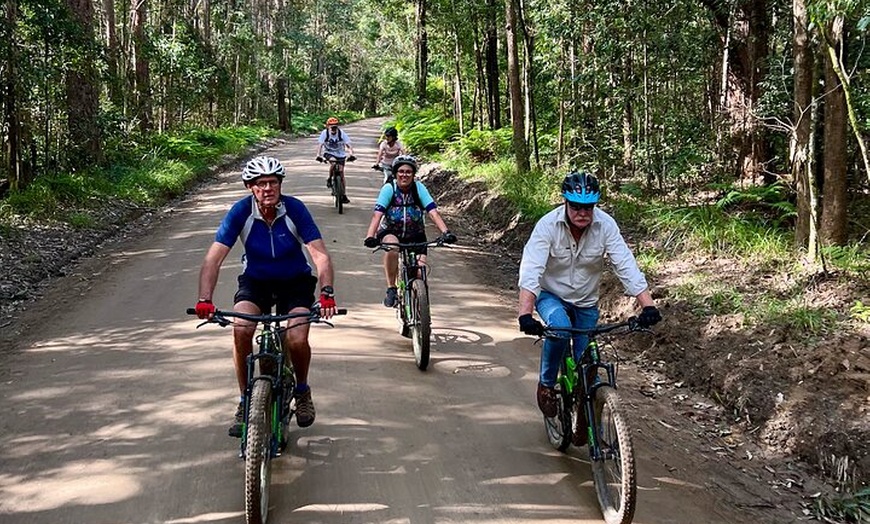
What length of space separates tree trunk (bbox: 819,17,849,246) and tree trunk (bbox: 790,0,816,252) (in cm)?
17

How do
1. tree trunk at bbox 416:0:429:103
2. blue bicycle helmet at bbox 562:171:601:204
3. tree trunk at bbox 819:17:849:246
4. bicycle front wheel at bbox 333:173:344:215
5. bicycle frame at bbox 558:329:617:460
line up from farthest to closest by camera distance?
tree trunk at bbox 416:0:429:103
bicycle front wheel at bbox 333:173:344:215
tree trunk at bbox 819:17:849:246
blue bicycle helmet at bbox 562:171:601:204
bicycle frame at bbox 558:329:617:460

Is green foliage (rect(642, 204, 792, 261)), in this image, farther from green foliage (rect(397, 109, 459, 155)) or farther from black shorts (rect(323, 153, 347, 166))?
green foliage (rect(397, 109, 459, 155))

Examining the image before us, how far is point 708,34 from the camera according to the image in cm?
1250

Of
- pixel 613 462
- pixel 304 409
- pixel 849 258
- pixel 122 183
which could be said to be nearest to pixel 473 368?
pixel 304 409

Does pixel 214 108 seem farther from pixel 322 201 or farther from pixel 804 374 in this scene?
pixel 804 374

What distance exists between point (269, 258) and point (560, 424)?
2.27m

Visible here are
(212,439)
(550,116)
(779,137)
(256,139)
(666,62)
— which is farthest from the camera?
(256,139)

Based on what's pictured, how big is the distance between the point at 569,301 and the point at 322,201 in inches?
471

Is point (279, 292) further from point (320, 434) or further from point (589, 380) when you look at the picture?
point (589, 380)

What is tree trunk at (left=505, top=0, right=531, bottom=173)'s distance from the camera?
14.6 meters

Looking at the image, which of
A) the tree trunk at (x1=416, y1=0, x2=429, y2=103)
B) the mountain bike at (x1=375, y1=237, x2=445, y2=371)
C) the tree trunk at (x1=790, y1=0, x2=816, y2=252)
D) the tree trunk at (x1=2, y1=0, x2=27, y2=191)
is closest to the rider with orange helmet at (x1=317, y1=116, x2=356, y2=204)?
the tree trunk at (x1=2, y1=0, x2=27, y2=191)

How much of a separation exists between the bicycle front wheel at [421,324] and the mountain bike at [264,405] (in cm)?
196

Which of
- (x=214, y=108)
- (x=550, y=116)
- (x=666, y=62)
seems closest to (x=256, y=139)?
(x=214, y=108)

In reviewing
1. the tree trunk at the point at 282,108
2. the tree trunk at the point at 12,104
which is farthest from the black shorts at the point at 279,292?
the tree trunk at the point at 282,108
